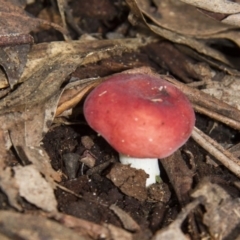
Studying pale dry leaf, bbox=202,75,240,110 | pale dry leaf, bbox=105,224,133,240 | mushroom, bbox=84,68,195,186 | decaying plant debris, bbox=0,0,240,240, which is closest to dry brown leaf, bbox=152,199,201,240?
decaying plant debris, bbox=0,0,240,240

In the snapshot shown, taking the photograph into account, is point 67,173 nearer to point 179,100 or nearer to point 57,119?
point 57,119

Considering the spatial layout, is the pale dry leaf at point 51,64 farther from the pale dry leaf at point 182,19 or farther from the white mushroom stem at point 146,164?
the white mushroom stem at point 146,164

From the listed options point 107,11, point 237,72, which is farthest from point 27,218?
point 107,11

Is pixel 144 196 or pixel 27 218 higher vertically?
pixel 27 218

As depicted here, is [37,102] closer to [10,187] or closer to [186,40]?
[10,187]

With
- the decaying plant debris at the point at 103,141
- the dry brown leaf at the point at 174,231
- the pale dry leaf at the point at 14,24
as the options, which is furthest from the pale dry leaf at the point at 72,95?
the dry brown leaf at the point at 174,231

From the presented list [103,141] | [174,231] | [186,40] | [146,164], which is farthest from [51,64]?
[174,231]
